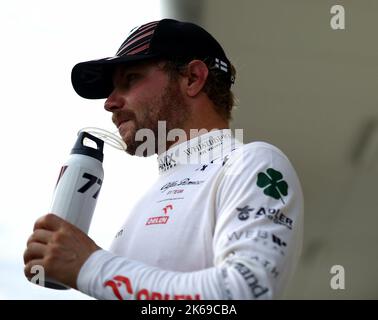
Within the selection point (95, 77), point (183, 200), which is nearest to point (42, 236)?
point (183, 200)

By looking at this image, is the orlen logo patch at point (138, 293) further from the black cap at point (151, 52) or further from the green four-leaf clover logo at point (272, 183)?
the black cap at point (151, 52)

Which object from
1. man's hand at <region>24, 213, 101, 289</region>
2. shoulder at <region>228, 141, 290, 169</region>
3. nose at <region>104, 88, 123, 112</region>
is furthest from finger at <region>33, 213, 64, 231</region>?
nose at <region>104, 88, 123, 112</region>

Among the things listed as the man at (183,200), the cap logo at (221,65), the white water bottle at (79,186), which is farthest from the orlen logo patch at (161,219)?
the cap logo at (221,65)

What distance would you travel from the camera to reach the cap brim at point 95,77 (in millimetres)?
1288

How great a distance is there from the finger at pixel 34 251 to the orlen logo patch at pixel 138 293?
0.12 meters

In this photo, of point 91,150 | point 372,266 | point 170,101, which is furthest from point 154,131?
point 372,266

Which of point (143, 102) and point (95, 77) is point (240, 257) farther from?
point (95, 77)

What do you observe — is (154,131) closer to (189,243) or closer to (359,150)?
(189,243)

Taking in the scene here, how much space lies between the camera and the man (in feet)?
2.67

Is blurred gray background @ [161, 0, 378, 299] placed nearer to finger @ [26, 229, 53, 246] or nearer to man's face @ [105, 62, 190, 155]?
man's face @ [105, 62, 190, 155]

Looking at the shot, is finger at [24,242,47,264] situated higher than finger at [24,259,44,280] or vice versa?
finger at [24,242,47,264]

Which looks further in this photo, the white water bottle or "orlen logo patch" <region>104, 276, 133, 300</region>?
the white water bottle

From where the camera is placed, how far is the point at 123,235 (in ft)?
3.62

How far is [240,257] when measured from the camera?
80cm
